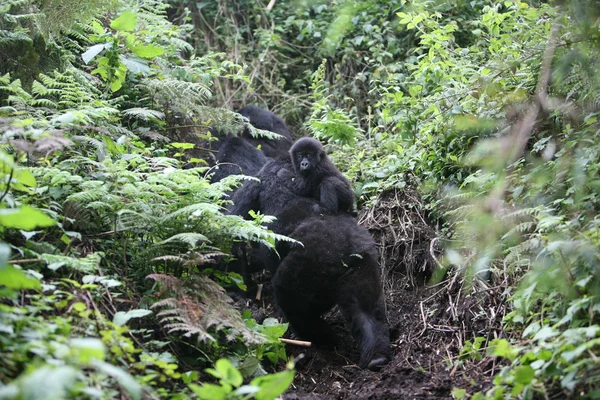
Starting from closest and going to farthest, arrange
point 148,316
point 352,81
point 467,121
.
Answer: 1. point 148,316
2. point 467,121
3. point 352,81

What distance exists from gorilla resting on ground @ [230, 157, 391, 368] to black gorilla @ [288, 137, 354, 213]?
0.19 meters

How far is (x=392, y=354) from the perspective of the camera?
3.91m

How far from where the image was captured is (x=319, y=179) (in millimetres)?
4832

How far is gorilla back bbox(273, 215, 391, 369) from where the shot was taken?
389 centimetres

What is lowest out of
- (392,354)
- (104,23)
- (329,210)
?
(392,354)

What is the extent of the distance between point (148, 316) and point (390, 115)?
3.06 meters

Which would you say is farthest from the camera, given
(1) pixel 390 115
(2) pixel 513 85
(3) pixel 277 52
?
(3) pixel 277 52

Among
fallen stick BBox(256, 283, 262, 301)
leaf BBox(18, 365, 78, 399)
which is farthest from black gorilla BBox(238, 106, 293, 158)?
leaf BBox(18, 365, 78, 399)

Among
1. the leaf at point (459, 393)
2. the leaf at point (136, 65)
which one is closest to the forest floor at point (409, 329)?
the leaf at point (459, 393)

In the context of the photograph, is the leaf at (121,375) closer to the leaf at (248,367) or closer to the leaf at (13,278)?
the leaf at (13,278)

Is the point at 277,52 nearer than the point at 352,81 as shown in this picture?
No

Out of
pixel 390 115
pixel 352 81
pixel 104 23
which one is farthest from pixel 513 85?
pixel 104 23

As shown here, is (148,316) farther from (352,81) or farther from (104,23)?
(352,81)

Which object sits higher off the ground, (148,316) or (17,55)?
(17,55)
